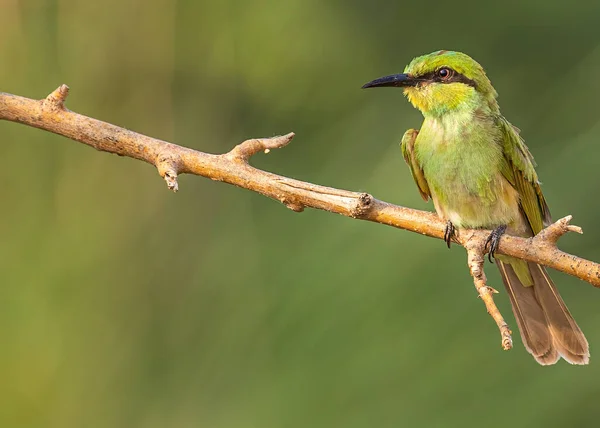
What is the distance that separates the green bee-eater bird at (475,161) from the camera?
7.93 ft

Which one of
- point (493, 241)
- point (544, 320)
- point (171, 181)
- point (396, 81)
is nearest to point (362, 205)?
point (171, 181)

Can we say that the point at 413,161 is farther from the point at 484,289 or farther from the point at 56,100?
the point at 56,100

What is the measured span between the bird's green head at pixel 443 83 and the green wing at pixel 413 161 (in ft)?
0.34

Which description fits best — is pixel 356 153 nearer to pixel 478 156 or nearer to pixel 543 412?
pixel 478 156

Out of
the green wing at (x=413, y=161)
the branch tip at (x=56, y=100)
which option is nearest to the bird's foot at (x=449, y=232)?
the green wing at (x=413, y=161)

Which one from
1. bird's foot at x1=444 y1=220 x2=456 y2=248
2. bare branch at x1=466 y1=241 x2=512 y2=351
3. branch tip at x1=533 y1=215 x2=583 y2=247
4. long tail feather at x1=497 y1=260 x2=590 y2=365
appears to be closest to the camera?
bare branch at x1=466 y1=241 x2=512 y2=351

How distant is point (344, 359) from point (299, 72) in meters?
1.05

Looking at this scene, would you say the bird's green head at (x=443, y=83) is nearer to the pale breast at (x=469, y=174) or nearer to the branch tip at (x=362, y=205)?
the pale breast at (x=469, y=174)

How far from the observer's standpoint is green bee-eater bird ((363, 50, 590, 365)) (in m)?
2.42

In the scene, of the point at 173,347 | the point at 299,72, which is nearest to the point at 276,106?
the point at 299,72

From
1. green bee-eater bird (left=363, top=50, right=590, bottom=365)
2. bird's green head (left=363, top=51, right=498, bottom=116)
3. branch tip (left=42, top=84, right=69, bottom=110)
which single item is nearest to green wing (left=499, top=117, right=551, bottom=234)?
green bee-eater bird (left=363, top=50, right=590, bottom=365)

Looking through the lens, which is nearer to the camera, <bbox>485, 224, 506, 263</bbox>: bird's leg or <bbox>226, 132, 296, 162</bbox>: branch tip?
<bbox>226, 132, 296, 162</bbox>: branch tip

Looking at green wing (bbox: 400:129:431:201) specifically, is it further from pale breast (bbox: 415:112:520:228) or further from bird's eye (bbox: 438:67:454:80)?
bird's eye (bbox: 438:67:454:80)

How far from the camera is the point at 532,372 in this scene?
91.5 inches
